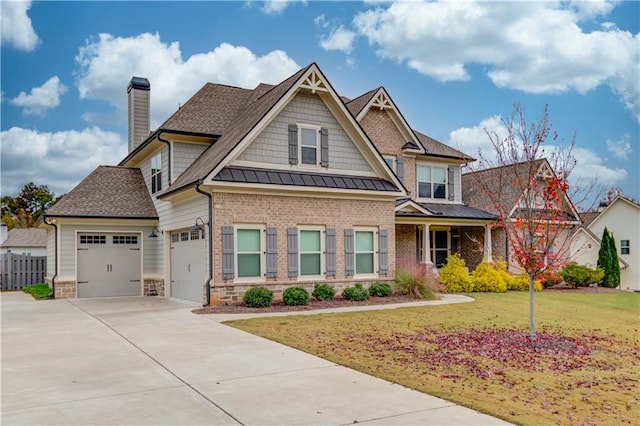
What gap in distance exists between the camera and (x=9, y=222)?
70625mm

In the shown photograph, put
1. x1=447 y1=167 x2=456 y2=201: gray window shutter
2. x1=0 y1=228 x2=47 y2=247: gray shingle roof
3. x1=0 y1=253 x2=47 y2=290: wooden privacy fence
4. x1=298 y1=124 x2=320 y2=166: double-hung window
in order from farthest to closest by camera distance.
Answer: x1=0 y1=228 x2=47 y2=247: gray shingle roof, x1=447 y1=167 x2=456 y2=201: gray window shutter, x1=0 y1=253 x2=47 y2=290: wooden privacy fence, x1=298 y1=124 x2=320 y2=166: double-hung window

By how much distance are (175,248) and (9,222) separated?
6174 centimetres

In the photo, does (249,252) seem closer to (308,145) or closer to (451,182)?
(308,145)

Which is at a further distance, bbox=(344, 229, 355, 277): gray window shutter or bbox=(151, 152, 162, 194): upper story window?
bbox=(151, 152, 162, 194): upper story window

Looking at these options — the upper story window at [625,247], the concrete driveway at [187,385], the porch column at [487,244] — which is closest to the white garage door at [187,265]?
the concrete driveway at [187,385]

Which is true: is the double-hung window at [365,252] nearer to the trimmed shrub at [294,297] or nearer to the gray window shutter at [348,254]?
the gray window shutter at [348,254]

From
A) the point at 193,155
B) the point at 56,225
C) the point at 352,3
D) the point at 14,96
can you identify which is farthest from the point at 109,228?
the point at 352,3

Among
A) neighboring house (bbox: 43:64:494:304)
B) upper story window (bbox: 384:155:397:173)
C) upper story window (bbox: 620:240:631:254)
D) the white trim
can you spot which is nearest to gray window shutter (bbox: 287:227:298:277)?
neighboring house (bbox: 43:64:494:304)

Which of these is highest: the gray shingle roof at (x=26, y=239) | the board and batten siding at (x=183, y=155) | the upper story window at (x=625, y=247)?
the board and batten siding at (x=183, y=155)

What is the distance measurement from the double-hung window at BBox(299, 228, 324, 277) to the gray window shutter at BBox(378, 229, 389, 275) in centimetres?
237

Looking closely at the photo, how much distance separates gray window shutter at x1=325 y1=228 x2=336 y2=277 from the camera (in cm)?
1811

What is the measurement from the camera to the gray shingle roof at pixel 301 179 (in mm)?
16547

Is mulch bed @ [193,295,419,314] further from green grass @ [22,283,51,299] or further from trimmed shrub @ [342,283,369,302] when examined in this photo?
green grass @ [22,283,51,299]

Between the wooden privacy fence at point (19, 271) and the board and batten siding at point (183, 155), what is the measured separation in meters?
12.7
